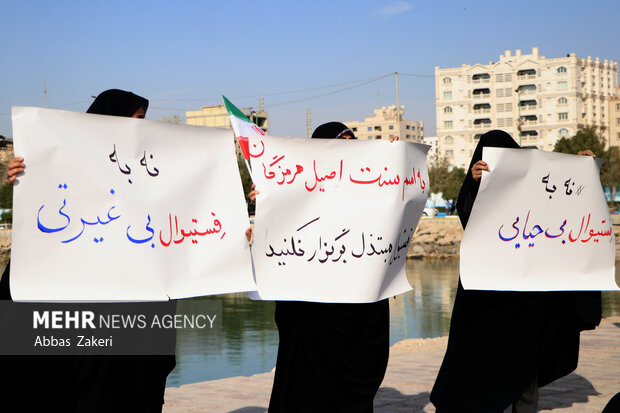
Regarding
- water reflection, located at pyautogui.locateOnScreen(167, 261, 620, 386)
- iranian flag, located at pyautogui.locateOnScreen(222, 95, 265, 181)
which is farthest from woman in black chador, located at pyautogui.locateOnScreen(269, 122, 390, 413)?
water reflection, located at pyautogui.locateOnScreen(167, 261, 620, 386)

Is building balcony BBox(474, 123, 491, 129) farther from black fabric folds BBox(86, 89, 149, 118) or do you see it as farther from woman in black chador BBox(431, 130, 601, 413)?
black fabric folds BBox(86, 89, 149, 118)

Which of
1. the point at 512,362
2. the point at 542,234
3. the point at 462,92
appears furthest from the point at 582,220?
the point at 462,92

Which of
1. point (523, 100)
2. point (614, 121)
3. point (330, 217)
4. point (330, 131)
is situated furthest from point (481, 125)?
point (330, 217)

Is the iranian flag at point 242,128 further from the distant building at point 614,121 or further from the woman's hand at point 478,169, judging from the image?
the distant building at point 614,121

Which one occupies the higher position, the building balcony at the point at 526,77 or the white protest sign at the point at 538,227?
the building balcony at the point at 526,77

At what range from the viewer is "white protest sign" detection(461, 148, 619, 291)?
4.10 meters

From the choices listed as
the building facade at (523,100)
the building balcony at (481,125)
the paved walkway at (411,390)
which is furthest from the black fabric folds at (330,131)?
the building balcony at (481,125)

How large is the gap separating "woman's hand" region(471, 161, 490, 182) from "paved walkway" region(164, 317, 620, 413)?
1.44 m

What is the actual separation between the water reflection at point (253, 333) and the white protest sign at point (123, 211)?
16.8 feet

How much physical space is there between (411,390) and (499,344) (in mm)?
1245

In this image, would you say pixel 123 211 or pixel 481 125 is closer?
pixel 123 211

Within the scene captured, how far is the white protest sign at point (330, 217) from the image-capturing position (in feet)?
11.8

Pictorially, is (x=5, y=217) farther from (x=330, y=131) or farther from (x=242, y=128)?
(x=242, y=128)

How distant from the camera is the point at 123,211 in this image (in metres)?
3.13
